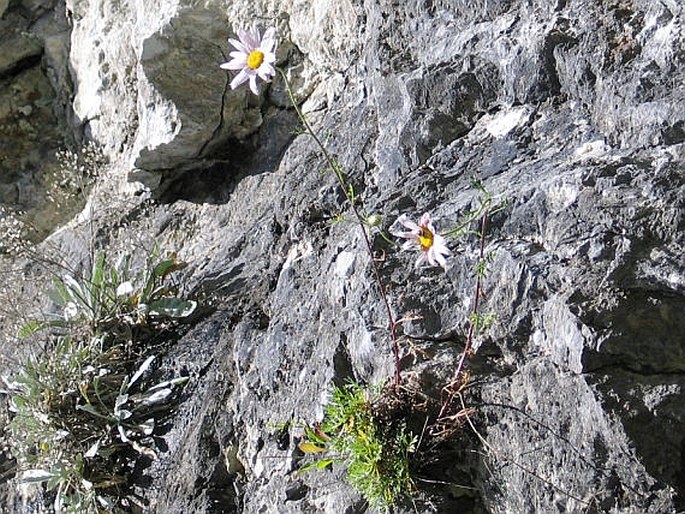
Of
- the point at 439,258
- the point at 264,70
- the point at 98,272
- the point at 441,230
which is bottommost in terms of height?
the point at 98,272

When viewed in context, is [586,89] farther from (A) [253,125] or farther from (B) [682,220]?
(A) [253,125]

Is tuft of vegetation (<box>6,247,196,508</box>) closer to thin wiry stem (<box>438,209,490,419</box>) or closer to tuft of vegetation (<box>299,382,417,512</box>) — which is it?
tuft of vegetation (<box>299,382,417,512</box>)

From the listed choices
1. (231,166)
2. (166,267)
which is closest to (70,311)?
(166,267)

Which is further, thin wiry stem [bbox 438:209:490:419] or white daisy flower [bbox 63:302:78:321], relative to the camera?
white daisy flower [bbox 63:302:78:321]

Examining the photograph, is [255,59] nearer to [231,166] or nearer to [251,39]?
[251,39]

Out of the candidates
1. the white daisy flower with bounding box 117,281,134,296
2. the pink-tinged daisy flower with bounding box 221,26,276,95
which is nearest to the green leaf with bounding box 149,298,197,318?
the white daisy flower with bounding box 117,281,134,296

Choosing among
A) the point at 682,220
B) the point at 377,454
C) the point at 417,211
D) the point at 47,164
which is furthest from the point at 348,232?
the point at 47,164

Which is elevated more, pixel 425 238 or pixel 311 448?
pixel 425 238

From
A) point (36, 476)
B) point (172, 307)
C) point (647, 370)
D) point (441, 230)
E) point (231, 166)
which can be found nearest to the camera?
point (647, 370)
